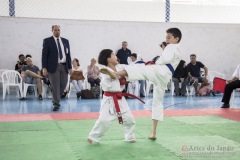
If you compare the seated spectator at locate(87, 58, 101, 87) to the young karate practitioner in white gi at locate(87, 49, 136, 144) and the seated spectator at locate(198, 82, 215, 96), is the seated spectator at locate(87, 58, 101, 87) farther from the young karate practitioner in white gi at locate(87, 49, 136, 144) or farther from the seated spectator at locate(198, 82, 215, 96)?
the young karate practitioner in white gi at locate(87, 49, 136, 144)

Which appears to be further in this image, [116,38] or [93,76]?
[116,38]

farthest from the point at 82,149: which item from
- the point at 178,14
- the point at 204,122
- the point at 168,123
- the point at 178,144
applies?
the point at 178,14

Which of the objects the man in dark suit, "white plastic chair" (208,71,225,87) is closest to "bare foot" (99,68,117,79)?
the man in dark suit

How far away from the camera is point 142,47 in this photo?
1276 centimetres

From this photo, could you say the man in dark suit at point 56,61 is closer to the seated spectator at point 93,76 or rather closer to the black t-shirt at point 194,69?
the seated spectator at point 93,76

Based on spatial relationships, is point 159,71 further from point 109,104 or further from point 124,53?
point 124,53

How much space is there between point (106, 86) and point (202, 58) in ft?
33.2

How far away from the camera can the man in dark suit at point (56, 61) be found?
7.07 metres

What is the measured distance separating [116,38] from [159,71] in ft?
27.9

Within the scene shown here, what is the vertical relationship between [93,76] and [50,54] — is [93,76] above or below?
below

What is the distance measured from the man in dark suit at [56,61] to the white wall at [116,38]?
469 centimetres

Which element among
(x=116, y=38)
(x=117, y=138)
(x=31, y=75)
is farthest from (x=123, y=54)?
(x=117, y=138)

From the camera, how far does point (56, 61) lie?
7.08m

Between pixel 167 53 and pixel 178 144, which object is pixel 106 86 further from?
pixel 178 144
